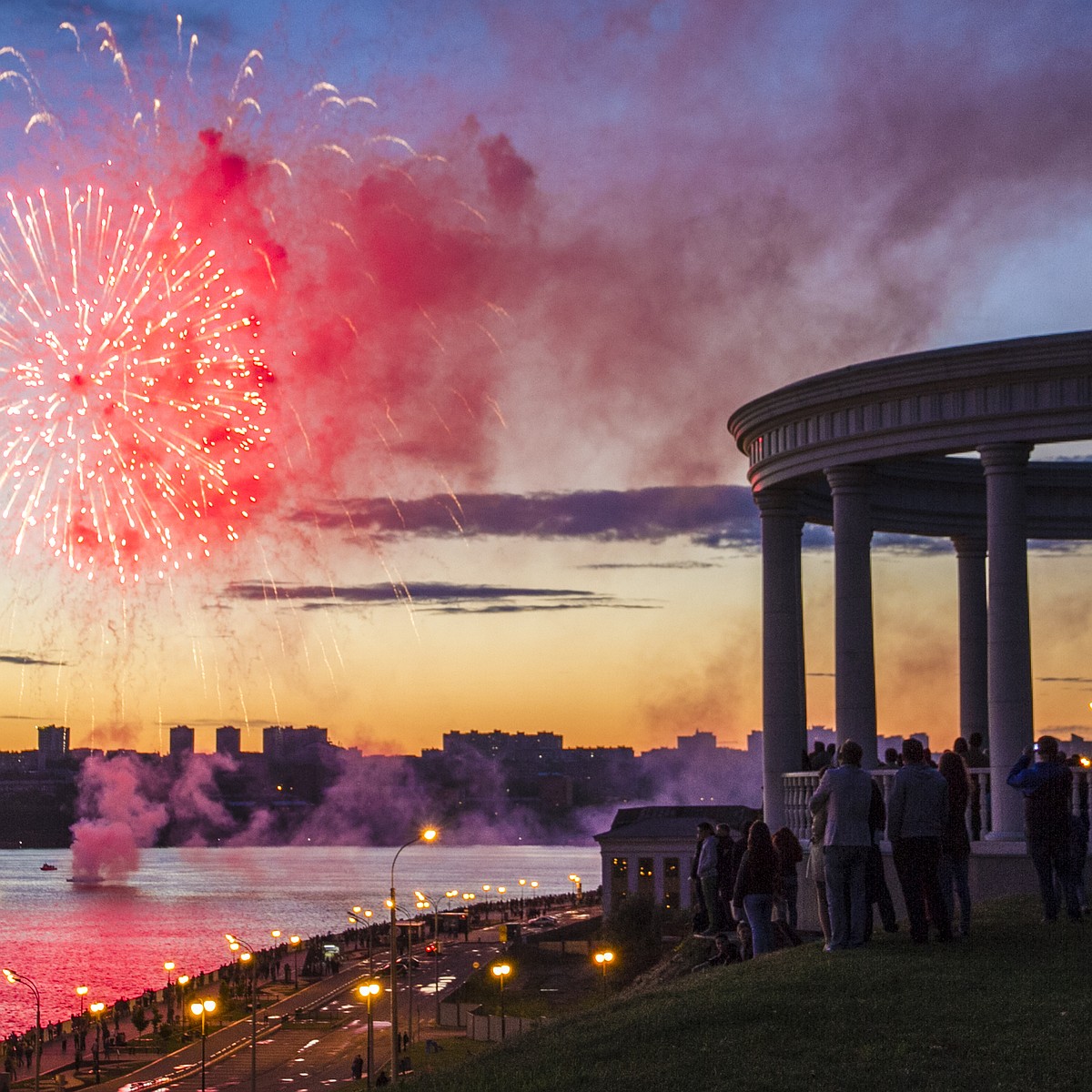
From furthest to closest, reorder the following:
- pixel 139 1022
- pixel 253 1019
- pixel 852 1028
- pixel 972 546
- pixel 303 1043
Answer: pixel 139 1022
pixel 303 1043
pixel 253 1019
pixel 972 546
pixel 852 1028

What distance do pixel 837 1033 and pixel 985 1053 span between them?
4.94 feet

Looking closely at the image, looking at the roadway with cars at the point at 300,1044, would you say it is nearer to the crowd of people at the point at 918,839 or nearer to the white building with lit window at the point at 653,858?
the white building with lit window at the point at 653,858

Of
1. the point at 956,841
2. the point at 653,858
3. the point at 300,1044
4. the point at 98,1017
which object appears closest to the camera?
the point at 956,841

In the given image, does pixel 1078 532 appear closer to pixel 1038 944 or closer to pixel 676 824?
pixel 1038 944

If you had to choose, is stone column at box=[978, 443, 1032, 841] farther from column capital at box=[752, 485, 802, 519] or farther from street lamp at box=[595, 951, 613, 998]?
street lamp at box=[595, 951, 613, 998]

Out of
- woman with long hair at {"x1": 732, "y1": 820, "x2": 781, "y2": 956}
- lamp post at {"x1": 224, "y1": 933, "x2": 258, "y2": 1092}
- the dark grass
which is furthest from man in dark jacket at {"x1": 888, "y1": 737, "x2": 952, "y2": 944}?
lamp post at {"x1": 224, "y1": 933, "x2": 258, "y2": 1092}

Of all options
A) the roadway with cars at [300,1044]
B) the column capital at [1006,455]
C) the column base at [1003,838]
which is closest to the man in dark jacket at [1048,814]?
the column base at [1003,838]

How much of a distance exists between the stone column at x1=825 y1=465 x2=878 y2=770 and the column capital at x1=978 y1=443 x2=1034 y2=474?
2.90 metres

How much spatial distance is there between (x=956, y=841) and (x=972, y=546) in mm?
17662

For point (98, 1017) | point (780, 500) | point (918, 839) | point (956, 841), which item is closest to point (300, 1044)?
point (98, 1017)

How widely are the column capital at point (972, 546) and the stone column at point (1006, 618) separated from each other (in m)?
9.10

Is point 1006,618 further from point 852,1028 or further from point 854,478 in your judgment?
point 852,1028

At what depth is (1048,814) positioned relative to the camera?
19.6 metres

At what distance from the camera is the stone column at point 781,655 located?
1243 inches
